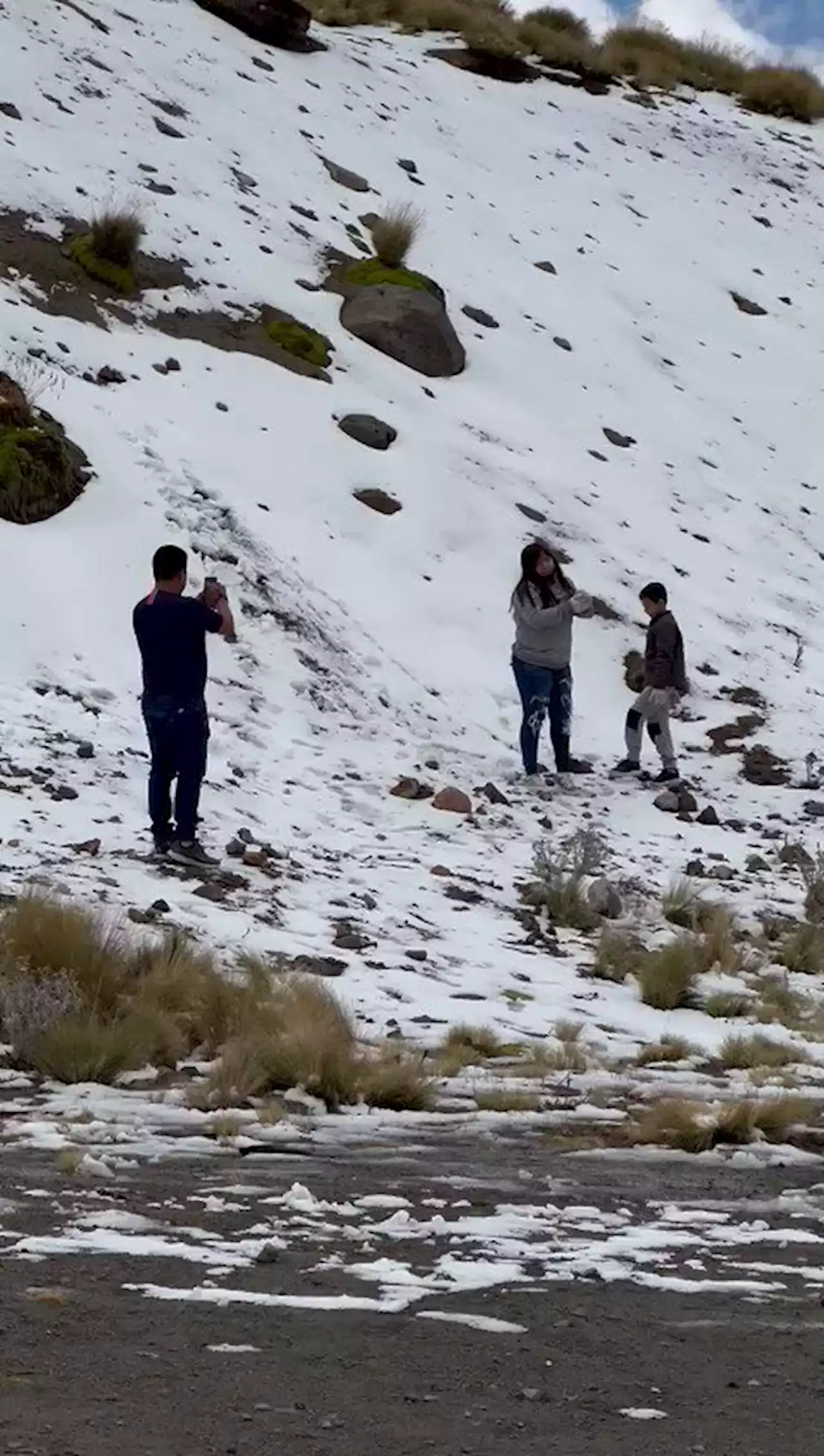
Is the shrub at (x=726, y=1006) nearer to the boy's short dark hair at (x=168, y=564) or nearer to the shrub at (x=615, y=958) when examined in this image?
the shrub at (x=615, y=958)

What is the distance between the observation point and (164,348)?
562 inches

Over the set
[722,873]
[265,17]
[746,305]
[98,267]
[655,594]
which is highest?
[265,17]

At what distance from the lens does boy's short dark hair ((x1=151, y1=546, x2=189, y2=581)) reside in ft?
29.0

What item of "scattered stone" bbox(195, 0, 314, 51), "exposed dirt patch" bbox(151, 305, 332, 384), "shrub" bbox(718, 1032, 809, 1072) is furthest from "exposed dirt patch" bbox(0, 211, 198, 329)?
"shrub" bbox(718, 1032, 809, 1072)

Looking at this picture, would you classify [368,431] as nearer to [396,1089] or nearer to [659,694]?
[659,694]

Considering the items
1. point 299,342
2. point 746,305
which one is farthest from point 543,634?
point 746,305

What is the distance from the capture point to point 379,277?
1692cm

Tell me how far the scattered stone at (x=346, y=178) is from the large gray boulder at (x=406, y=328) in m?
3.15

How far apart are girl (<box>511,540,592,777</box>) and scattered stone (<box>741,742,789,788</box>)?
1.23 metres

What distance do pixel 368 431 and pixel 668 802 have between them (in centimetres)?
525

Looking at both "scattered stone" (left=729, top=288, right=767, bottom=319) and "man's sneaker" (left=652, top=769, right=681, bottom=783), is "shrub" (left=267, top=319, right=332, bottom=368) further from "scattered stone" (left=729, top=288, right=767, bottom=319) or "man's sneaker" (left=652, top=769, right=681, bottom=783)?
"scattered stone" (left=729, top=288, right=767, bottom=319)

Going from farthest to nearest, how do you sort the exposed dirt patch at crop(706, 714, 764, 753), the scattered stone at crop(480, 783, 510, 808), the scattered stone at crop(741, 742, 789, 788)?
the exposed dirt patch at crop(706, 714, 764, 753) < the scattered stone at crop(741, 742, 789, 788) < the scattered stone at crop(480, 783, 510, 808)

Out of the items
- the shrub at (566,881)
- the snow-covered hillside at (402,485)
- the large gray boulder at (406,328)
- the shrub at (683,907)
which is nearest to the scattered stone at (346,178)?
the snow-covered hillside at (402,485)

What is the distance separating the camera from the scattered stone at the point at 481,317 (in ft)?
58.0
